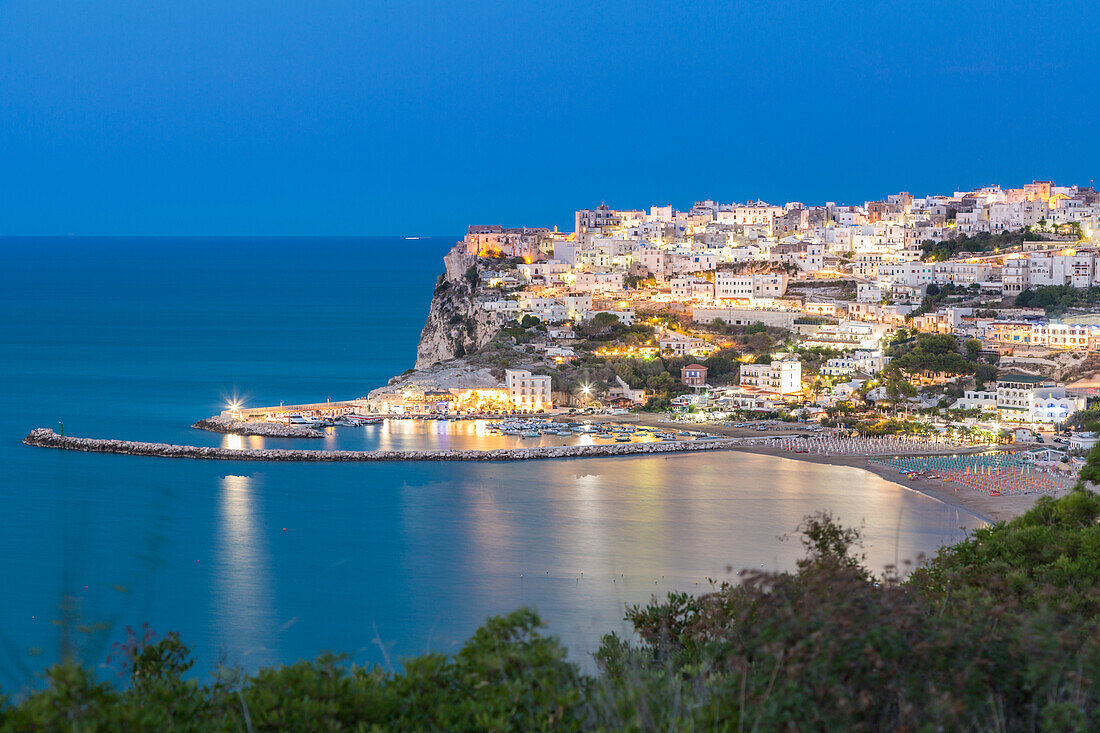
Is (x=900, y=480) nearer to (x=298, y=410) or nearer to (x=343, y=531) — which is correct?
(x=343, y=531)

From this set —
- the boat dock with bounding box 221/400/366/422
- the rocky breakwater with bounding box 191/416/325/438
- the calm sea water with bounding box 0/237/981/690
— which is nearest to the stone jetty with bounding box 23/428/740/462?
the calm sea water with bounding box 0/237/981/690

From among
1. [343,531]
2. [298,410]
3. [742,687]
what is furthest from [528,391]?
[742,687]

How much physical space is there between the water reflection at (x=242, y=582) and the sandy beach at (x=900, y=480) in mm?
5516

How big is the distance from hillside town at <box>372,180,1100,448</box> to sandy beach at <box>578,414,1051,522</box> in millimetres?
668

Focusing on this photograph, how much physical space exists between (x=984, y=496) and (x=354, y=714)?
9.89 meters

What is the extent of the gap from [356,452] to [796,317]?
354 inches

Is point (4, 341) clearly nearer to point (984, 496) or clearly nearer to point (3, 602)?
point (3, 602)

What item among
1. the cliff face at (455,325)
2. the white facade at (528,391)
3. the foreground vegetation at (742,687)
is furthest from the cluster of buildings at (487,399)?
the foreground vegetation at (742,687)

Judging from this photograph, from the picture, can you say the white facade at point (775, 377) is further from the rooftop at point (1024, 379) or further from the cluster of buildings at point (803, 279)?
the rooftop at point (1024, 379)

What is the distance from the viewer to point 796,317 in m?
20.2

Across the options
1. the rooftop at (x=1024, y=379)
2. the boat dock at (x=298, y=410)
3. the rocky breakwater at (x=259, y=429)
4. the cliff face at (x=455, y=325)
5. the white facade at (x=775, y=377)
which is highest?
the cliff face at (x=455, y=325)

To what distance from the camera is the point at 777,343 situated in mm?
19438

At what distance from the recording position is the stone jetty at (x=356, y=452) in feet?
45.4

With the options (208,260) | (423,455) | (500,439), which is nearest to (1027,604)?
(423,455)
